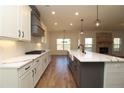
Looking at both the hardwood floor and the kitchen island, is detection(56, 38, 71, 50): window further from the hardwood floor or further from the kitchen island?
the kitchen island

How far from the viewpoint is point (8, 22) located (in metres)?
2.40

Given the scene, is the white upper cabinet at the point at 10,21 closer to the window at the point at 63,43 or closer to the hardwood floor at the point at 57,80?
the hardwood floor at the point at 57,80

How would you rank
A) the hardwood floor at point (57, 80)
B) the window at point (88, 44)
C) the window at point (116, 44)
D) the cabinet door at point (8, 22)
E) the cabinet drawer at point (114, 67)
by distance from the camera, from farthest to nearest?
the window at point (116, 44) < the window at point (88, 44) < the hardwood floor at point (57, 80) < the cabinet drawer at point (114, 67) < the cabinet door at point (8, 22)

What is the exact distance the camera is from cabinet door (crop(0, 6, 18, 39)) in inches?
85.2

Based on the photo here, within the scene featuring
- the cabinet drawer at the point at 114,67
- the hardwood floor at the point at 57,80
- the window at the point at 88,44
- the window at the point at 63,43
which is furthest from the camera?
the window at the point at 63,43

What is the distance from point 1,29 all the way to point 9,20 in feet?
1.31

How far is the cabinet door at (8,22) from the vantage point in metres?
2.16

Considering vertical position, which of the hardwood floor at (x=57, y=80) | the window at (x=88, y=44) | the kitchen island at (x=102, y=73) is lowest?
the hardwood floor at (x=57, y=80)

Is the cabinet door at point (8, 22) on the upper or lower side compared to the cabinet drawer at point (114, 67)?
upper

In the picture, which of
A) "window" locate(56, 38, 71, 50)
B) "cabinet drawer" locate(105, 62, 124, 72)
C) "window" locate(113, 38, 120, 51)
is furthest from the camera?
"window" locate(56, 38, 71, 50)

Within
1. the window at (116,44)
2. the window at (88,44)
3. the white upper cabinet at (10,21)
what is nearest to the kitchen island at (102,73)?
the white upper cabinet at (10,21)

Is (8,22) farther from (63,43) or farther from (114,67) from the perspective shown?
(63,43)

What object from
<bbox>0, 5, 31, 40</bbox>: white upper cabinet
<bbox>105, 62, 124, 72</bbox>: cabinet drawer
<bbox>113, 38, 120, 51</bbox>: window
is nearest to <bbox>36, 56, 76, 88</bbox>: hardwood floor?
<bbox>105, 62, 124, 72</bbox>: cabinet drawer
